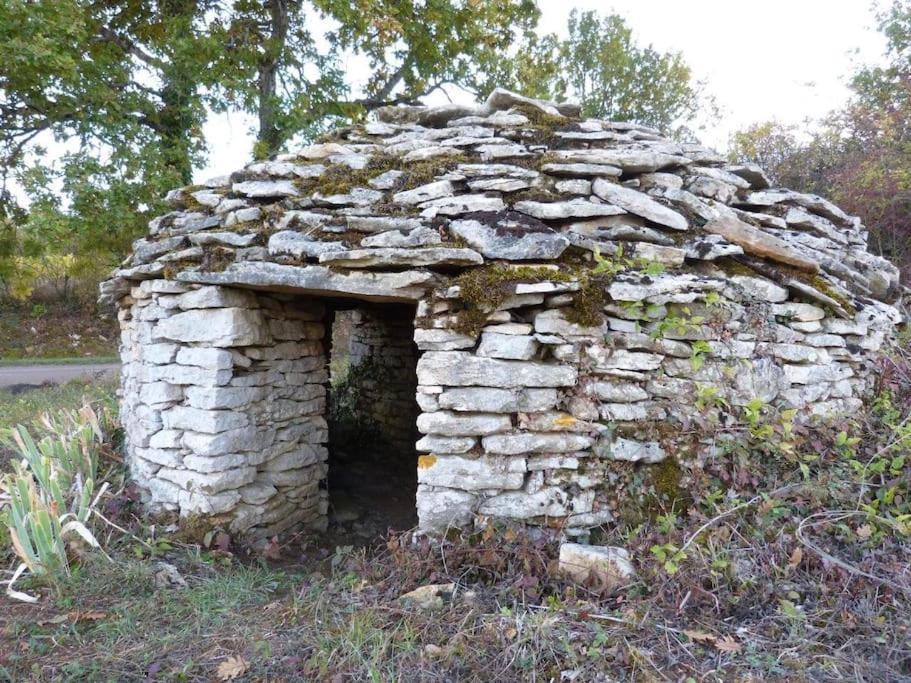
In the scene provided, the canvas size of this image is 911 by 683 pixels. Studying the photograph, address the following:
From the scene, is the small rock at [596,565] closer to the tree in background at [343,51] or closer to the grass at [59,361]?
the tree in background at [343,51]

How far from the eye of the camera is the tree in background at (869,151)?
21.5 feet

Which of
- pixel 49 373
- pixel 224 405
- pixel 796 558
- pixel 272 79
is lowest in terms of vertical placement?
pixel 49 373

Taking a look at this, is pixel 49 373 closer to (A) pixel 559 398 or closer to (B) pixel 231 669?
(B) pixel 231 669

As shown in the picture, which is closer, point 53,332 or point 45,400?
point 45,400

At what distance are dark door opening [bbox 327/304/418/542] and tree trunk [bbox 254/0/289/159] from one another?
365cm

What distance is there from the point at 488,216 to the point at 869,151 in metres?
7.29

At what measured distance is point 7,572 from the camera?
2971mm

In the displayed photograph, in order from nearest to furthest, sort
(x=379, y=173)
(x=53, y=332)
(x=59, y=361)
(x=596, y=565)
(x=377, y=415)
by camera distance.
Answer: (x=596, y=565) < (x=379, y=173) < (x=377, y=415) < (x=59, y=361) < (x=53, y=332)

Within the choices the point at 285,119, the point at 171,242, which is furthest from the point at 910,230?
the point at 285,119

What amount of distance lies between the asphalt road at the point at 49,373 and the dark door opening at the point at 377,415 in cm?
561

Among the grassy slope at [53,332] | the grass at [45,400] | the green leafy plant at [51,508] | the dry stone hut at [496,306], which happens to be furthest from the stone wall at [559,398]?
the grassy slope at [53,332]

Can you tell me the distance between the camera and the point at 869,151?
7684 mm

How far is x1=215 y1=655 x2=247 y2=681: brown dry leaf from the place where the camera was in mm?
2162

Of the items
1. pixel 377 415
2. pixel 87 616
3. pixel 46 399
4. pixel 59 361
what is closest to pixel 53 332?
pixel 59 361
